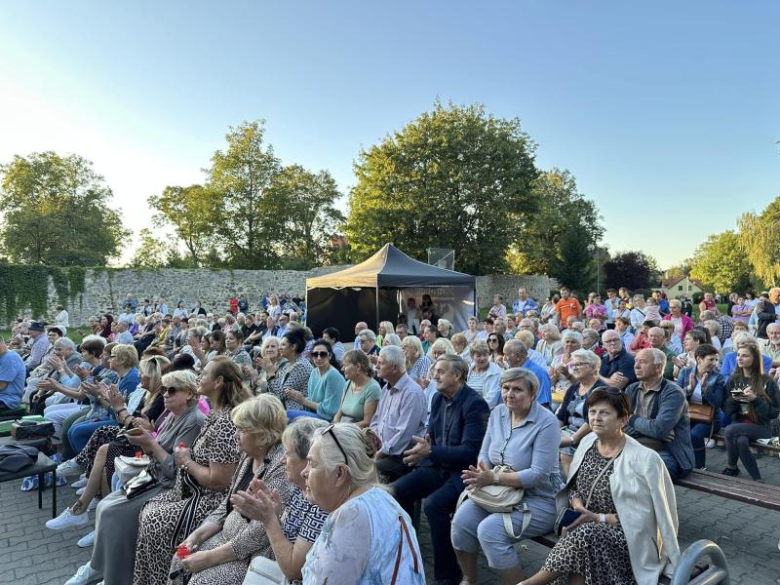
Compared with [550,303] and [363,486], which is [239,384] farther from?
[550,303]

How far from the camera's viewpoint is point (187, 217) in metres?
41.8

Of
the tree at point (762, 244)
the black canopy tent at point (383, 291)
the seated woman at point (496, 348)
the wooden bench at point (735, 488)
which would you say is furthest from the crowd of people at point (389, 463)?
the tree at point (762, 244)

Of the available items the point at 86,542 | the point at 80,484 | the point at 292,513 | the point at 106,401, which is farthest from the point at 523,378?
the point at 80,484

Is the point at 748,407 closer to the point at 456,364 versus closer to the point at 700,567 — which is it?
the point at 700,567

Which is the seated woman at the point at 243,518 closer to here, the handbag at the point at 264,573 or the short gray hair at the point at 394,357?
the handbag at the point at 264,573

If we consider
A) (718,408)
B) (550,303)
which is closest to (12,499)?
(718,408)

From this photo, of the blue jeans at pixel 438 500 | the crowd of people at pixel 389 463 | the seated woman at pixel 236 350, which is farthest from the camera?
the seated woman at pixel 236 350

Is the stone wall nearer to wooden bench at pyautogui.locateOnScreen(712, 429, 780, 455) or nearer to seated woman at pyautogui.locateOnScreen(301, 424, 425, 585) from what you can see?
wooden bench at pyautogui.locateOnScreen(712, 429, 780, 455)

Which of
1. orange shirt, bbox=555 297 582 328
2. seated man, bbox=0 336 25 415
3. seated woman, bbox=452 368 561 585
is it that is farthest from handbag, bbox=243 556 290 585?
orange shirt, bbox=555 297 582 328

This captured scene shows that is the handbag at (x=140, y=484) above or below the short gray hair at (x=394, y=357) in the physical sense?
below

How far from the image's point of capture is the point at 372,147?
102 ft

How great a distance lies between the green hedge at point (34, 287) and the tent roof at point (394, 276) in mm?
17035

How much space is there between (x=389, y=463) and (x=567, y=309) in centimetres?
896

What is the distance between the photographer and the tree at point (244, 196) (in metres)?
40.0
